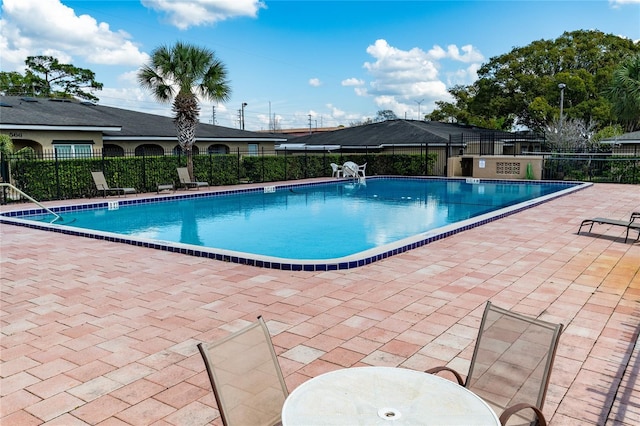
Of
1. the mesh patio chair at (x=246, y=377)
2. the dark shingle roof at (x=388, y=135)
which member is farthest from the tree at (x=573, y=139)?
the mesh patio chair at (x=246, y=377)

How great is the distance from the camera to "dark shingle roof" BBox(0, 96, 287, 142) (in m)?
19.2

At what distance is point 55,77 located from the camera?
41.6 metres

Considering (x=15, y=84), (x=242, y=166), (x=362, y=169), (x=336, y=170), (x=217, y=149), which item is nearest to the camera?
(x=242, y=166)

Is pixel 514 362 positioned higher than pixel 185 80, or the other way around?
pixel 185 80

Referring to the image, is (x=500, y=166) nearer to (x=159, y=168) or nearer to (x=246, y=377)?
(x=159, y=168)

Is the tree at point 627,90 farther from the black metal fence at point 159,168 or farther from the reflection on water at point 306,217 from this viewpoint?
the black metal fence at point 159,168

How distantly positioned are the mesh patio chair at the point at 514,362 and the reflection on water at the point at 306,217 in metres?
6.47

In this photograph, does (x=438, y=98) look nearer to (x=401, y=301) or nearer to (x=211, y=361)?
(x=401, y=301)

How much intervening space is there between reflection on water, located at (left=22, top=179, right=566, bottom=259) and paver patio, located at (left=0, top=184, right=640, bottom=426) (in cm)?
265

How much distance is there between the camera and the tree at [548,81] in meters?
34.2

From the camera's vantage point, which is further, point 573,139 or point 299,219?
point 573,139

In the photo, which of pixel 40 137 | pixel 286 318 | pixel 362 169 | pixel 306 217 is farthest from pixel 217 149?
pixel 286 318

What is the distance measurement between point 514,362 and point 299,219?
36.7 feet

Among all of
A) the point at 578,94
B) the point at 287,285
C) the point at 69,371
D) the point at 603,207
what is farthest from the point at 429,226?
the point at 578,94
